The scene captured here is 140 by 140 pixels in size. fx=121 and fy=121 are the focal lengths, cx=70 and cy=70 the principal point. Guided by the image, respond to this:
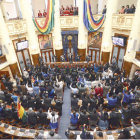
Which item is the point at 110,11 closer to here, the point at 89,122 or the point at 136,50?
the point at 136,50

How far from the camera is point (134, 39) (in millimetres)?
9461

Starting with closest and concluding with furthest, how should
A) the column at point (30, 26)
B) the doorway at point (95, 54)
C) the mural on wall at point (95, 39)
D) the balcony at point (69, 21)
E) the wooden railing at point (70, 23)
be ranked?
the wooden railing at point (70, 23)
the column at point (30, 26)
the balcony at point (69, 21)
the mural on wall at point (95, 39)
the doorway at point (95, 54)

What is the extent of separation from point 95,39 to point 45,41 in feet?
18.4

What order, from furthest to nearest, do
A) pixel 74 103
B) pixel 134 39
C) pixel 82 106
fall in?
pixel 134 39 < pixel 74 103 < pixel 82 106

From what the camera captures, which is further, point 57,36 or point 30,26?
point 57,36

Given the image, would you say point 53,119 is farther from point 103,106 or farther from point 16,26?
point 16,26

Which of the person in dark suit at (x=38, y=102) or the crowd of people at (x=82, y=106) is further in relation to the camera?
the person in dark suit at (x=38, y=102)

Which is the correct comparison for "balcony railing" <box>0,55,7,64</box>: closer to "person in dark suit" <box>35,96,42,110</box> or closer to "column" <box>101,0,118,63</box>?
"person in dark suit" <box>35,96,42,110</box>

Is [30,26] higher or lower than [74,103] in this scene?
higher

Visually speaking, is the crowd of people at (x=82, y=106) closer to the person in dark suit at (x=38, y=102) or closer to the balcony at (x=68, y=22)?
the person in dark suit at (x=38, y=102)

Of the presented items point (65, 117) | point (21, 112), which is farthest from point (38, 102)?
point (65, 117)

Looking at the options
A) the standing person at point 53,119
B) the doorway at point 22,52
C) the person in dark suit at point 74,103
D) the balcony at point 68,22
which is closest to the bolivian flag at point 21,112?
the standing person at point 53,119

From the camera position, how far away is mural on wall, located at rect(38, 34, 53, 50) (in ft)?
44.0

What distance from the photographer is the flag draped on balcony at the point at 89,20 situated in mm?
11117
